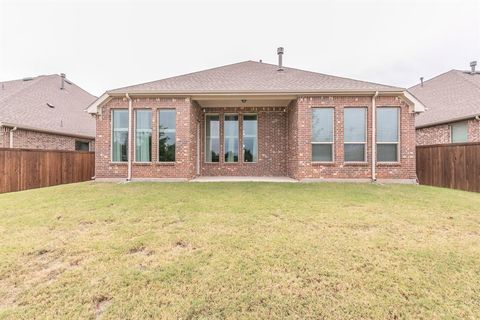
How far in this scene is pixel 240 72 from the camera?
11344mm

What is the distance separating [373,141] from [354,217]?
5.49 metres

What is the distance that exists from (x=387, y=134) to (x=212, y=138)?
756cm

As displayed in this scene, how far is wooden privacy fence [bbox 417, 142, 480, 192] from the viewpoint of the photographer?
25.2 ft

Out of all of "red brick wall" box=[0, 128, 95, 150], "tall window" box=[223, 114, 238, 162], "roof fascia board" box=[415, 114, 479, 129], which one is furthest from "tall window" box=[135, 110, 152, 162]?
"roof fascia board" box=[415, 114, 479, 129]

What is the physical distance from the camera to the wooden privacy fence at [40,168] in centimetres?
819

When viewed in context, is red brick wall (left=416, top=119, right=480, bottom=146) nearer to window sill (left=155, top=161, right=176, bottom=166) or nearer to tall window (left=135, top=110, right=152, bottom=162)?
window sill (left=155, top=161, right=176, bottom=166)

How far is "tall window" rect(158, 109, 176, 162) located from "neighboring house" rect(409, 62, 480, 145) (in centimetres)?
1258

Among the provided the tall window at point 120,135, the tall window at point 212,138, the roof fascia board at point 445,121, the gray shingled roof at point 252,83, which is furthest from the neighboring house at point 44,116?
the roof fascia board at point 445,121

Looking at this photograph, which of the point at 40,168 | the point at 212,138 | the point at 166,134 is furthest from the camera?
the point at 212,138

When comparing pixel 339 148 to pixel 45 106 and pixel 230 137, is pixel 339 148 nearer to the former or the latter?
pixel 230 137

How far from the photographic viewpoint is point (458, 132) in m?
10.5

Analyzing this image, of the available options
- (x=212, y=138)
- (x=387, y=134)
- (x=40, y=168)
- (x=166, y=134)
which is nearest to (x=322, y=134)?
(x=387, y=134)

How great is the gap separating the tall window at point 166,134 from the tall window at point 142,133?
46 cm

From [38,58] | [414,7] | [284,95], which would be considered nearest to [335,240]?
[284,95]
